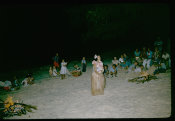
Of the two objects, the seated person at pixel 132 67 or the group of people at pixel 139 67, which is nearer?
the group of people at pixel 139 67

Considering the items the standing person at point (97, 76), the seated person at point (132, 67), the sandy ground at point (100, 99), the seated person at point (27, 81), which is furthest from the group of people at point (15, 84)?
the seated person at point (132, 67)

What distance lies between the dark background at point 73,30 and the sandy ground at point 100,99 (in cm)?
739

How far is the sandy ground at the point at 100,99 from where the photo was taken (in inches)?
311

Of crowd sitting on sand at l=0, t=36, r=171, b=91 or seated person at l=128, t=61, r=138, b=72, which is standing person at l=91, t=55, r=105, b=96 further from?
seated person at l=128, t=61, r=138, b=72

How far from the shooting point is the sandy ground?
790 cm

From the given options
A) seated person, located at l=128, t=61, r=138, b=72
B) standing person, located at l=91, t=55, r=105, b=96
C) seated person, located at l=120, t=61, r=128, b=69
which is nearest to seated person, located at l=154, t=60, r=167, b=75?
seated person, located at l=128, t=61, r=138, b=72

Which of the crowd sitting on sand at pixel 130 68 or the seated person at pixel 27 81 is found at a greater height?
the crowd sitting on sand at pixel 130 68

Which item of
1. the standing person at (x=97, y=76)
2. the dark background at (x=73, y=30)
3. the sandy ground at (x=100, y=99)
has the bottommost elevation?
the sandy ground at (x=100, y=99)

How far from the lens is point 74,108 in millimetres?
8547

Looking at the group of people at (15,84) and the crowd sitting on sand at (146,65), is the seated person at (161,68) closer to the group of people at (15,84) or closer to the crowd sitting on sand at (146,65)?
the crowd sitting on sand at (146,65)

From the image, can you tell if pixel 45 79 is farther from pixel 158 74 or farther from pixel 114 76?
pixel 158 74

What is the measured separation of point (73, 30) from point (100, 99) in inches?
597

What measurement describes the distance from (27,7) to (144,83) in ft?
49.8

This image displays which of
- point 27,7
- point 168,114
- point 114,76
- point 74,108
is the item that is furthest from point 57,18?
point 168,114
